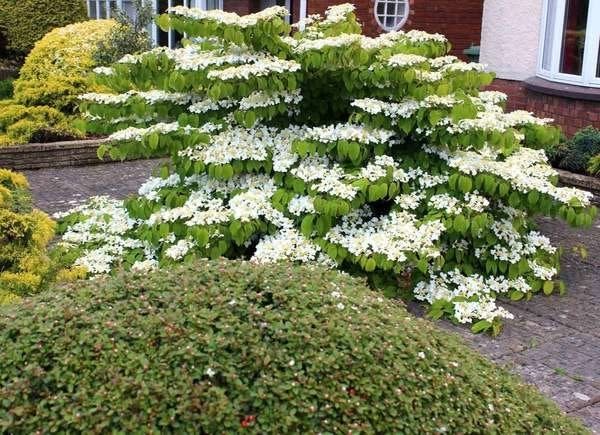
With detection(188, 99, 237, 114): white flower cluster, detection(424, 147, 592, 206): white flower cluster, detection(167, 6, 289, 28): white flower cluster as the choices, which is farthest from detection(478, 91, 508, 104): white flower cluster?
detection(188, 99, 237, 114): white flower cluster

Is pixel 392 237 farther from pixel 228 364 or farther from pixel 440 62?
pixel 228 364

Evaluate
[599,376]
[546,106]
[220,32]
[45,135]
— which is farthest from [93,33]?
[599,376]

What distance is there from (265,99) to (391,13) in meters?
9.34

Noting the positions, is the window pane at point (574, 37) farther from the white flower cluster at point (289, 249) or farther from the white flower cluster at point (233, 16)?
the white flower cluster at point (289, 249)

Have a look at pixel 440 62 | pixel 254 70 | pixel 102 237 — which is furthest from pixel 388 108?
pixel 102 237

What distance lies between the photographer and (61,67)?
1278 cm

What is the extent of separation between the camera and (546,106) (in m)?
10.5

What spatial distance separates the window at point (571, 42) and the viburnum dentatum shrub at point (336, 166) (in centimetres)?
371

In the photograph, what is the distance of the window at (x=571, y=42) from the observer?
32.3ft

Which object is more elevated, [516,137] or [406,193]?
[516,137]

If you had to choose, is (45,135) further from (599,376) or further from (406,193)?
(599,376)

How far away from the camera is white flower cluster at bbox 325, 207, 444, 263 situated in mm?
5707

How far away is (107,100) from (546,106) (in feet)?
19.9

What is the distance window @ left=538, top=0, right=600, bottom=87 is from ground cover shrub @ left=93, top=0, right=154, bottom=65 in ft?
19.8
